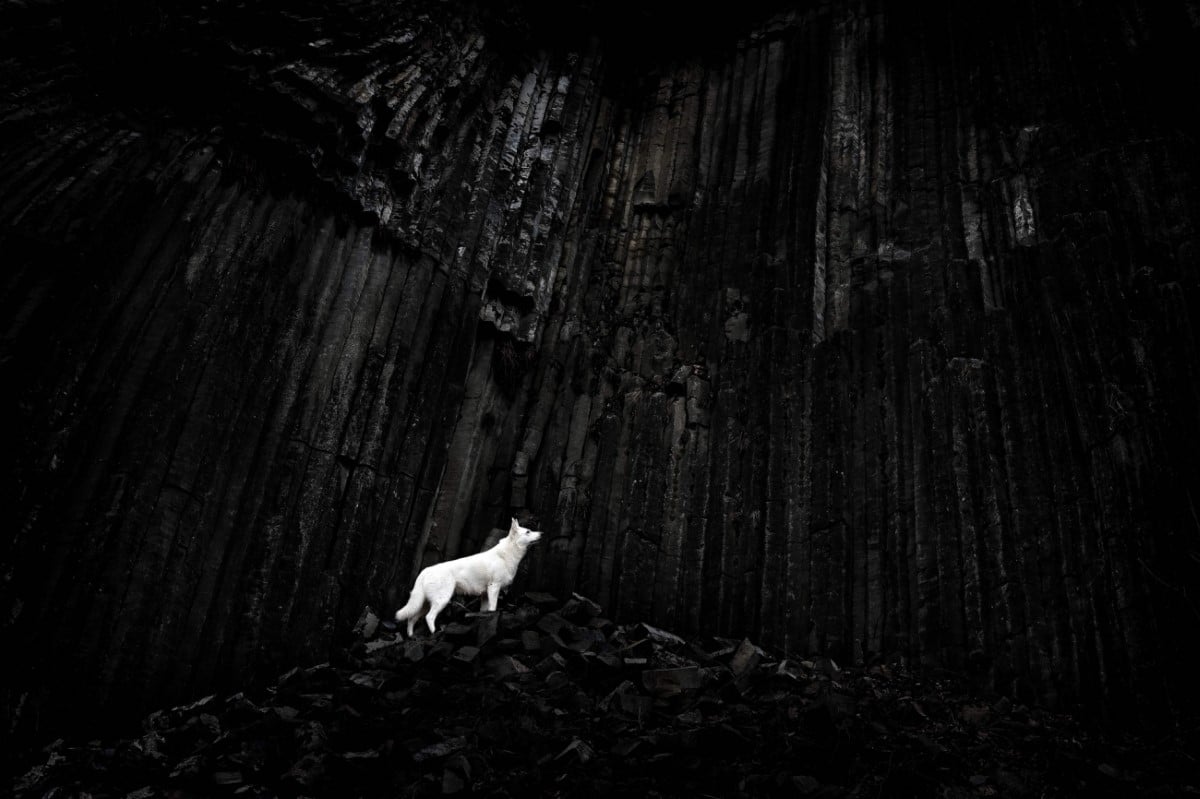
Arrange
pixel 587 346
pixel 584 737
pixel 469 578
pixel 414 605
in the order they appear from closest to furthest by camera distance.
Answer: pixel 584 737
pixel 414 605
pixel 469 578
pixel 587 346

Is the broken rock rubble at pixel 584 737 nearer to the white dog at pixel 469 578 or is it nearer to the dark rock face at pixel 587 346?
the white dog at pixel 469 578

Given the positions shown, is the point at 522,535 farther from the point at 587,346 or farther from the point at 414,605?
the point at 587,346

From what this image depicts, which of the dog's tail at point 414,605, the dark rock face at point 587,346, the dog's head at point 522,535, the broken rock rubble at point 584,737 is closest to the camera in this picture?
the broken rock rubble at point 584,737

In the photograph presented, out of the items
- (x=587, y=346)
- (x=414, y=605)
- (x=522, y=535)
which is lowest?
(x=414, y=605)

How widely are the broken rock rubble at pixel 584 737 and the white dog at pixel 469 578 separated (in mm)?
466

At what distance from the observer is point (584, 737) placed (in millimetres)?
5246

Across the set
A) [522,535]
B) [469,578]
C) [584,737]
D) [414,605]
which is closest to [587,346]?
[522,535]

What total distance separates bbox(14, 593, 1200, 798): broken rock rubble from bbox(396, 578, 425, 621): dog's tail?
40 cm

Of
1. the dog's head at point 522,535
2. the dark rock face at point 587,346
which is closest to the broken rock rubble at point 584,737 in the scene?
the dark rock face at point 587,346

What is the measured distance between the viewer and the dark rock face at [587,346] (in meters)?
6.28

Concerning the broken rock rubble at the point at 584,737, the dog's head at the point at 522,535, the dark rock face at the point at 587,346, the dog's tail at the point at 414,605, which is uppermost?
the dark rock face at the point at 587,346

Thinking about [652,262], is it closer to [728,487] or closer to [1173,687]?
[728,487]

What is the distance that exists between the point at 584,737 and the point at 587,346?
555cm

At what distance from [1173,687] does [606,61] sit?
408 inches
